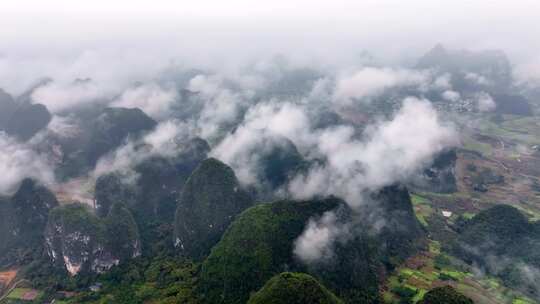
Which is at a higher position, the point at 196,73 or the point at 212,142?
the point at 212,142

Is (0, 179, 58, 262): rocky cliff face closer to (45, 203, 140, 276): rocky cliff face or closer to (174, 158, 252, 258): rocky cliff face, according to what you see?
(45, 203, 140, 276): rocky cliff face

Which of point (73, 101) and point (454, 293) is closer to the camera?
point (454, 293)

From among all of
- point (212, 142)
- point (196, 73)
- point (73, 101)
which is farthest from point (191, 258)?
point (196, 73)

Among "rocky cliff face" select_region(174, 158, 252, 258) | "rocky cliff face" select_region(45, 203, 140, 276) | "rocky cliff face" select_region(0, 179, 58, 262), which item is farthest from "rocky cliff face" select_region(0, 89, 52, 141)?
"rocky cliff face" select_region(174, 158, 252, 258)

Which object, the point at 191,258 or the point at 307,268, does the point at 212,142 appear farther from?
the point at 307,268

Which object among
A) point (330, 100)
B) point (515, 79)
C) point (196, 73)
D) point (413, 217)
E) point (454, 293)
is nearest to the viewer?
point (454, 293)

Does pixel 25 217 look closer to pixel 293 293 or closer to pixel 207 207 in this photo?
pixel 207 207
